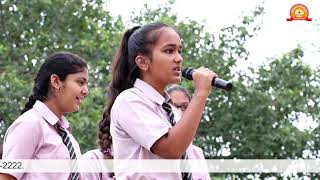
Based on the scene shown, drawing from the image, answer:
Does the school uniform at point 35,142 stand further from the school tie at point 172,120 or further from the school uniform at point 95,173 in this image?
the school tie at point 172,120

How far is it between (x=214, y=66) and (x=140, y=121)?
6925mm

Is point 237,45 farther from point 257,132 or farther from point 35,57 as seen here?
point 35,57

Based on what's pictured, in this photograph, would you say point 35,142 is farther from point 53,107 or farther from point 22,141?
point 53,107

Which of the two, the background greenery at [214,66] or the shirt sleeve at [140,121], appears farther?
the background greenery at [214,66]

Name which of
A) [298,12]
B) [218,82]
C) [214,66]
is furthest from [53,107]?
[214,66]

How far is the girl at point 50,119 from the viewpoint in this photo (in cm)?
247

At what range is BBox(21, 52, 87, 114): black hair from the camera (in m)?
2.67

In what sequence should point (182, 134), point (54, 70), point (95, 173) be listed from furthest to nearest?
point (95, 173)
point (54, 70)
point (182, 134)

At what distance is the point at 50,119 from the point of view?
2578 mm

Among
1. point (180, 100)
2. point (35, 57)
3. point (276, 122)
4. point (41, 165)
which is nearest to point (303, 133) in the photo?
point (276, 122)

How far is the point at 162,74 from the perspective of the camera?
2137mm

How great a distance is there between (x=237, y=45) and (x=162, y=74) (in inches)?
277

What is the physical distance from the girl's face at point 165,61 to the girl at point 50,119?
53cm

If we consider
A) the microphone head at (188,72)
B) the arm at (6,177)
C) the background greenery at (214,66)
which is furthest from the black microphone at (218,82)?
the background greenery at (214,66)
